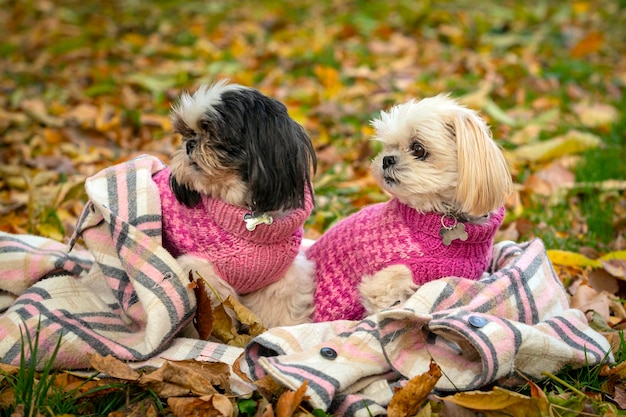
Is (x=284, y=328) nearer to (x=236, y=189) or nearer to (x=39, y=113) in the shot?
(x=236, y=189)

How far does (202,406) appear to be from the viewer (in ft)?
7.20

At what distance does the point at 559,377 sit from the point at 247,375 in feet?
3.72

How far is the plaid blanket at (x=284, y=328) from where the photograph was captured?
7.77 ft

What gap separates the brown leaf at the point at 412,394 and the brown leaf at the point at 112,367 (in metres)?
0.85

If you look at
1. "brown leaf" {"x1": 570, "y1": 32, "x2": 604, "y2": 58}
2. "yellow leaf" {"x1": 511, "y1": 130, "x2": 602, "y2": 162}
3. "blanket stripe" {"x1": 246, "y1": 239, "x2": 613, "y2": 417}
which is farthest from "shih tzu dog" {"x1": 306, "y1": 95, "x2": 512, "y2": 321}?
"brown leaf" {"x1": 570, "y1": 32, "x2": 604, "y2": 58}

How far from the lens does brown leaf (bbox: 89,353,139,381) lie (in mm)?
2287

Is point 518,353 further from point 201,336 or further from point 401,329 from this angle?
point 201,336

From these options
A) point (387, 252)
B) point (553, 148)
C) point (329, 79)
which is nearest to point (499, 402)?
point (387, 252)

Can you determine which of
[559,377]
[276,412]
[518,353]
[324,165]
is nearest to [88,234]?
[276,412]

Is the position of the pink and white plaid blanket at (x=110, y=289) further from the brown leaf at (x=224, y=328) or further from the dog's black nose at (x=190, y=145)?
the dog's black nose at (x=190, y=145)

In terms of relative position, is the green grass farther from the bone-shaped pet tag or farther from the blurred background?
the blurred background

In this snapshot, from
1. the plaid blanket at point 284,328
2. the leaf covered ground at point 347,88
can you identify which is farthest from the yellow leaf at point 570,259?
the plaid blanket at point 284,328

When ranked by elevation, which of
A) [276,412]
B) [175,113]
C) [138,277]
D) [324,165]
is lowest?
[324,165]

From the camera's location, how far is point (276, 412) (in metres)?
2.20
